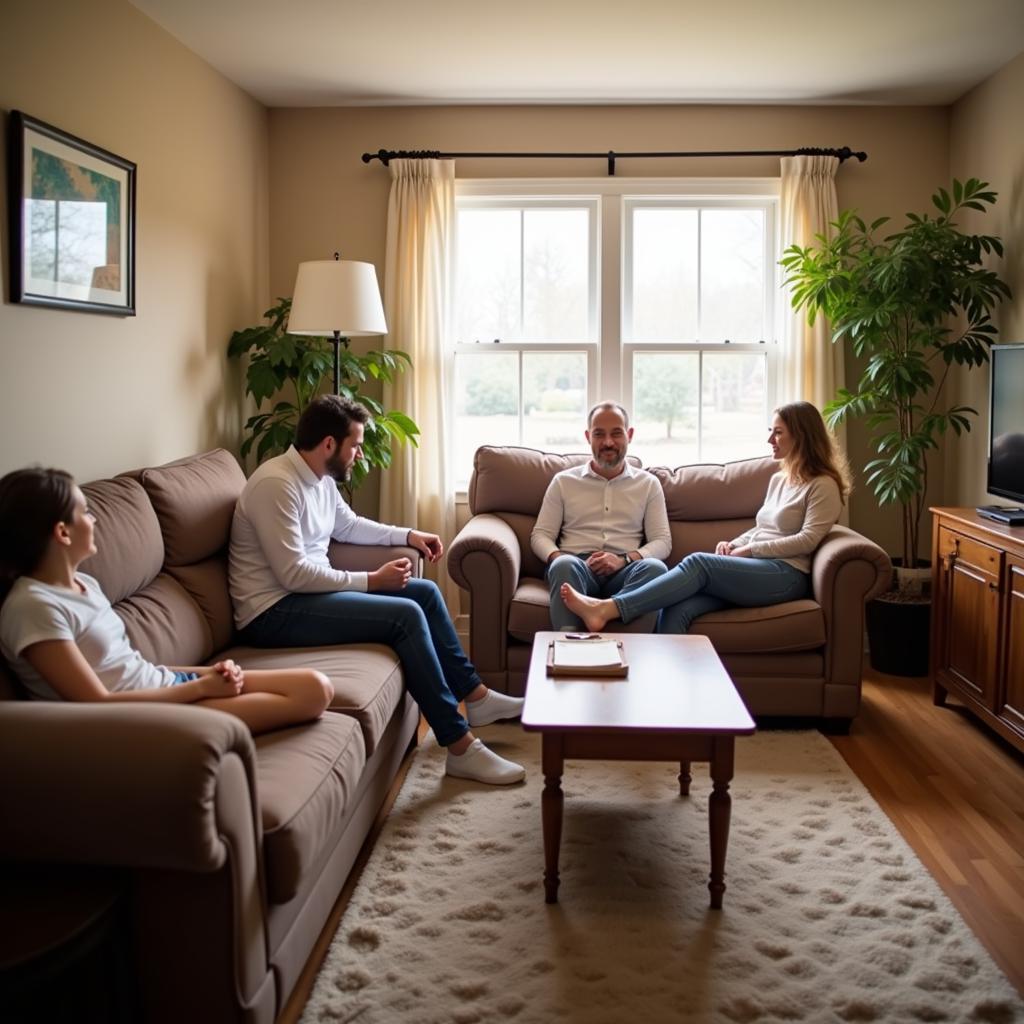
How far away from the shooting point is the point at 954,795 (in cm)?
311

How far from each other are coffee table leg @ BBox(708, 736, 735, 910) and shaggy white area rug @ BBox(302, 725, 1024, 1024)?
59mm

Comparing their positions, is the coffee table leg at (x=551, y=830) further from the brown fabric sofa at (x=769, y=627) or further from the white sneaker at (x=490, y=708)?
the brown fabric sofa at (x=769, y=627)

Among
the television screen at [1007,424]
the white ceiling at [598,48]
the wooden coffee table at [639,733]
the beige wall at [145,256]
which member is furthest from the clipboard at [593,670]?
the white ceiling at [598,48]

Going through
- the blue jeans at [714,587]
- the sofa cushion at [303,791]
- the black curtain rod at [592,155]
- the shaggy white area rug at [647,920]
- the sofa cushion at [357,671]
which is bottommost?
the shaggy white area rug at [647,920]

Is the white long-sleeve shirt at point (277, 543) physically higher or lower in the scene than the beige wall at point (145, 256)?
lower

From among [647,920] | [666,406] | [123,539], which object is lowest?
[647,920]

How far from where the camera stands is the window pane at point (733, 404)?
4957 millimetres

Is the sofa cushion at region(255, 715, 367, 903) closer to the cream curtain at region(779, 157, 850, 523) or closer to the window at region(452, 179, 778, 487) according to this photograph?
the window at region(452, 179, 778, 487)

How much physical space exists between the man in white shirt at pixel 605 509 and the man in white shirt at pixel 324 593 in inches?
36.2

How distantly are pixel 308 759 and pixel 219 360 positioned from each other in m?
2.60

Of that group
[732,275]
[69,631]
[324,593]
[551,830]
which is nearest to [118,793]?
[69,631]

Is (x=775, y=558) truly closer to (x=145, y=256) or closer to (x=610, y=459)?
(x=610, y=459)

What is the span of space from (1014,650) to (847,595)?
56cm

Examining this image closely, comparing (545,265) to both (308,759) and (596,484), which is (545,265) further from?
(308,759)
